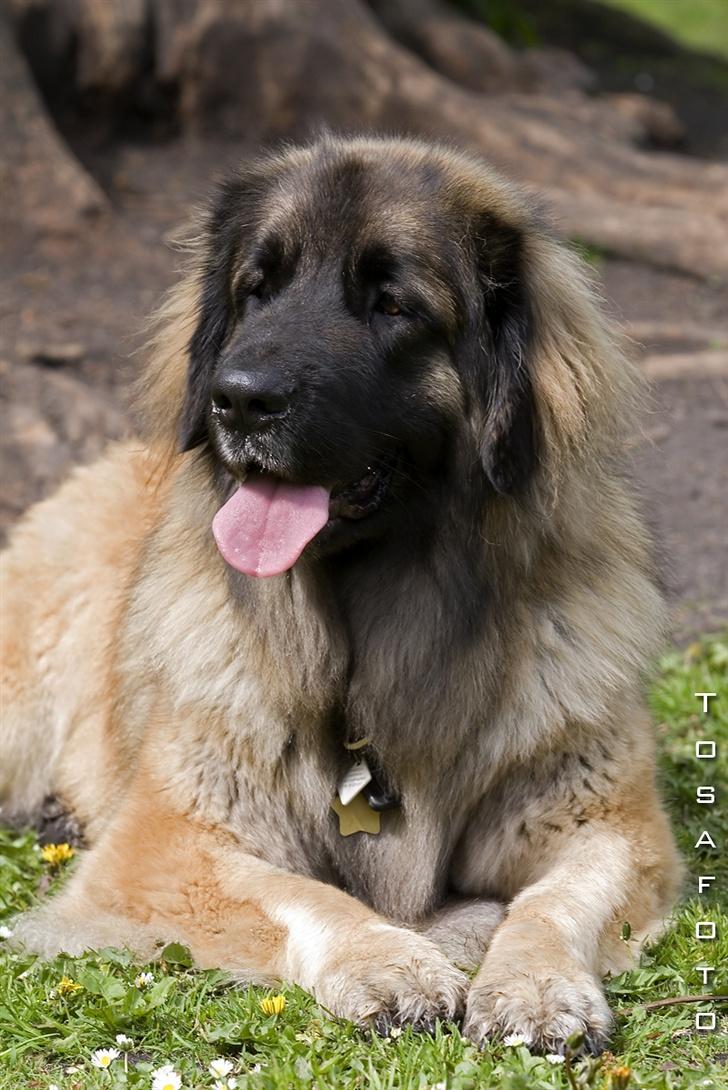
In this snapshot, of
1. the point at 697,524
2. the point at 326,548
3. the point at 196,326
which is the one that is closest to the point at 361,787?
the point at 326,548

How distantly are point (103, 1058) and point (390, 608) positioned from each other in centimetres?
129

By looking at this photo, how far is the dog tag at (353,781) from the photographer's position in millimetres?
3770

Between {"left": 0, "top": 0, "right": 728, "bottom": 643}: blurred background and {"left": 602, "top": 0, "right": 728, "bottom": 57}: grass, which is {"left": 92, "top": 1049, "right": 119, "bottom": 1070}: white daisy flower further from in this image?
{"left": 602, "top": 0, "right": 728, "bottom": 57}: grass

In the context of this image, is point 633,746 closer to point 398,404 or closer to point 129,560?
point 398,404

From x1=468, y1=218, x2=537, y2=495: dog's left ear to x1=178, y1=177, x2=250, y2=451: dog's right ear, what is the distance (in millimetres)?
727

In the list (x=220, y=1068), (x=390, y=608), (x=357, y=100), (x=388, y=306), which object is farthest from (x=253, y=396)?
(x=357, y=100)

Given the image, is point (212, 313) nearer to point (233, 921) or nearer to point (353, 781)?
point (353, 781)

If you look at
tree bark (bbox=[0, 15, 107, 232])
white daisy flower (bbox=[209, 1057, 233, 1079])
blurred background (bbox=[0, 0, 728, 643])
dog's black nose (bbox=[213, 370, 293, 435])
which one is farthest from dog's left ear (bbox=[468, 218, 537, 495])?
tree bark (bbox=[0, 15, 107, 232])

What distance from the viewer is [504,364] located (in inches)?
143

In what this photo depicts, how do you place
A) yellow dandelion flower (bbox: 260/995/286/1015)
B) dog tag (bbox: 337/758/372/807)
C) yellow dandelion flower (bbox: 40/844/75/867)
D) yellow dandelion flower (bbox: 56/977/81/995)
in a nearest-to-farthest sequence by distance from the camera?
yellow dandelion flower (bbox: 260/995/286/1015) < yellow dandelion flower (bbox: 56/977/81/995) < dog tag (bbox: 337/758/372/807) < yellow dandelion flower (bbox: 40/844/75/867)

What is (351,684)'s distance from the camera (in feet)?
12.3

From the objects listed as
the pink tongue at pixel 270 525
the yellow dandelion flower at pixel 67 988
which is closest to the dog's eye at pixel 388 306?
the pink tongue at pixel 270 525

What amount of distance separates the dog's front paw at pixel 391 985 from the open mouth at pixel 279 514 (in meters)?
0.92

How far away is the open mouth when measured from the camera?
340 cm
